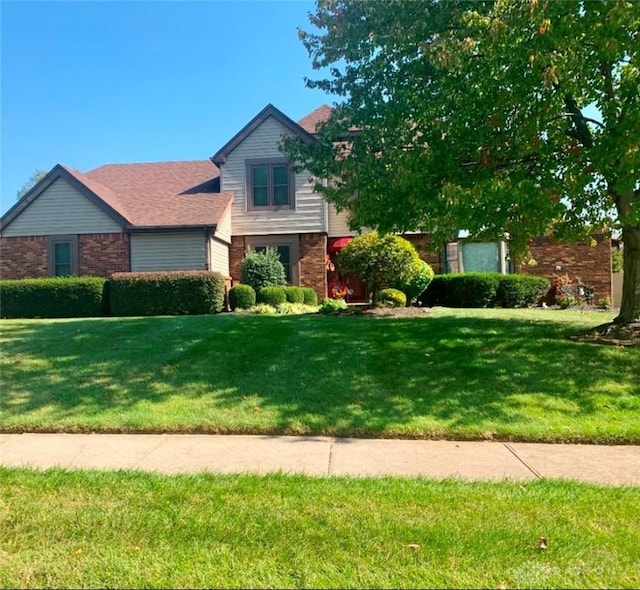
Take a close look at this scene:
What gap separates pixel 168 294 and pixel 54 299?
12.4ft

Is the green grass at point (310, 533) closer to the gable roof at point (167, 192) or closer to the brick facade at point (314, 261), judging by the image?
the gable roof at point (167, 192)

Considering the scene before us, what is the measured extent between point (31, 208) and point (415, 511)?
1968cm

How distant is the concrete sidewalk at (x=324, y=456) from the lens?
425cm

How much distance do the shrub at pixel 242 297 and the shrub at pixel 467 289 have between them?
21.7 feet

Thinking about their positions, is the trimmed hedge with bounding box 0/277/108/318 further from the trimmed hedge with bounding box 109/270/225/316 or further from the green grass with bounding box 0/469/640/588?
the green grass with bounding box 0/469/640/588

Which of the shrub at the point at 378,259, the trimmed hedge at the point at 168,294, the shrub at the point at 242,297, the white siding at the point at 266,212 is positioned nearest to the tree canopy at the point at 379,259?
the shrub at the point at 378,259

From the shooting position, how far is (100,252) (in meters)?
18.2

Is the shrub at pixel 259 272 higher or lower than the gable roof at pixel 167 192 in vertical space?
lower

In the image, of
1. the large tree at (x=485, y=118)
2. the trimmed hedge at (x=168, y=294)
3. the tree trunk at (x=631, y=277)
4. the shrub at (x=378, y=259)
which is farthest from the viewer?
the trimmed hedge at (x=168, y=294)

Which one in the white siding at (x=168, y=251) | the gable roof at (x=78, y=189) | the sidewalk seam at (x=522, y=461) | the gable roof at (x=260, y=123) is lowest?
the sidewalk seam at (x=522, y=461)

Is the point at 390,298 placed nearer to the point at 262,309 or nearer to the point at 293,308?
the point at 293,308

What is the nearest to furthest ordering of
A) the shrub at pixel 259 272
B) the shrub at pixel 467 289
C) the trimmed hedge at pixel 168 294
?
the trimmed hedge at pixel 168 294, the shrub at pixel 259 272, the shrub at pixel 467 289

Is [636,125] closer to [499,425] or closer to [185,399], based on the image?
[499,425]

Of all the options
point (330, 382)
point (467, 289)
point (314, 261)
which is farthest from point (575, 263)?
point (330, 382)
